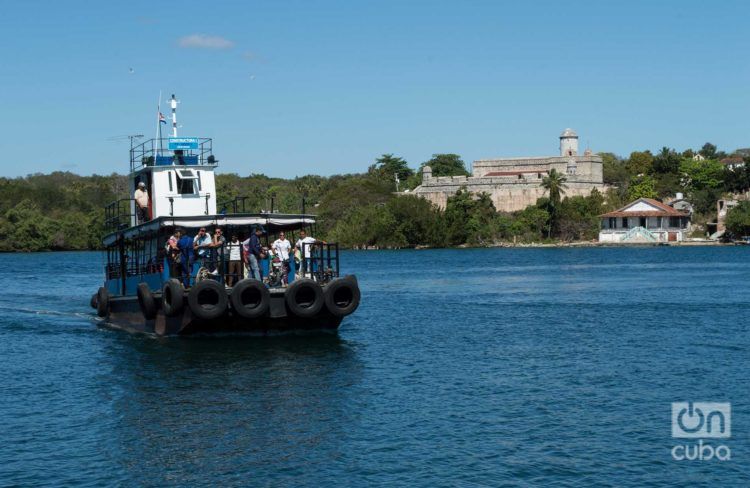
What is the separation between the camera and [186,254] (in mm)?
30969

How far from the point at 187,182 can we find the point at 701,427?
20.8 metres

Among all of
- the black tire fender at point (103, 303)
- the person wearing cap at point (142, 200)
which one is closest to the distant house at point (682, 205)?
the black tire fender at point (103, 303)

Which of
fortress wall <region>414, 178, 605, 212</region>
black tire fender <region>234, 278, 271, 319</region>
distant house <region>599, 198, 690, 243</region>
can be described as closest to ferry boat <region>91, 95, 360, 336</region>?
black tire fender <region>234, 278, 271, 319</region>

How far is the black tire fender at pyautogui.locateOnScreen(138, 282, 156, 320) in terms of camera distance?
32.6 meters

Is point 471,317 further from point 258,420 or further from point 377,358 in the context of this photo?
point 258,420

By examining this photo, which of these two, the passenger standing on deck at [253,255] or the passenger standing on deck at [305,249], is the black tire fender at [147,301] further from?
the passenger standing on deck at [305,249]

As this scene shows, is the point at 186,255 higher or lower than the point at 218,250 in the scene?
lower

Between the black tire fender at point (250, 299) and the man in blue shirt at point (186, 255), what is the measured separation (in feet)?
6.38

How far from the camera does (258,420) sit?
21328 millimetres

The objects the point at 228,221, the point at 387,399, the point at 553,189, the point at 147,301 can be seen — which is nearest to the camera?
the point at 387,399

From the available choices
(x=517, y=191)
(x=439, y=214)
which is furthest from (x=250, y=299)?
(x=517, y=191)

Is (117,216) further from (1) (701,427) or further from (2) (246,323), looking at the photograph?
(1) (701,427)

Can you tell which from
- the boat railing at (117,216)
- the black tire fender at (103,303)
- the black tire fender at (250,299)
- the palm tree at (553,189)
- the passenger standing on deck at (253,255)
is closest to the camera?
the black tire fender at (250,299)

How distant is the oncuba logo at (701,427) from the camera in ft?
61.3
